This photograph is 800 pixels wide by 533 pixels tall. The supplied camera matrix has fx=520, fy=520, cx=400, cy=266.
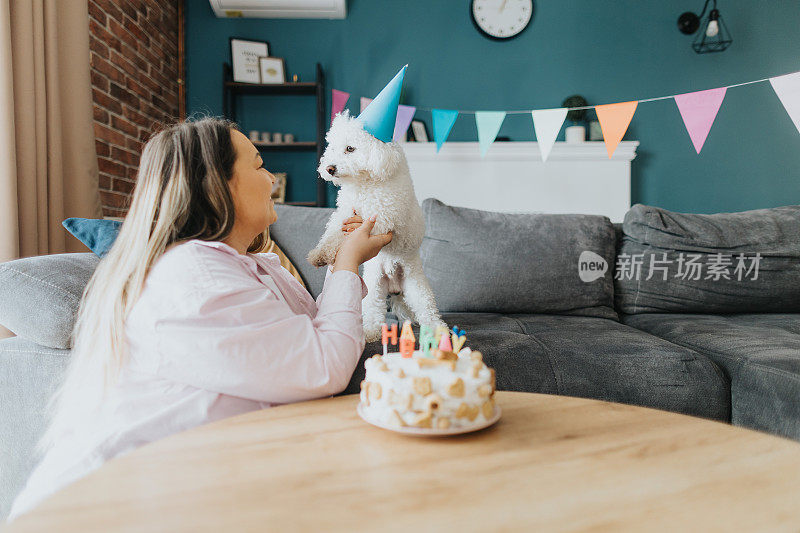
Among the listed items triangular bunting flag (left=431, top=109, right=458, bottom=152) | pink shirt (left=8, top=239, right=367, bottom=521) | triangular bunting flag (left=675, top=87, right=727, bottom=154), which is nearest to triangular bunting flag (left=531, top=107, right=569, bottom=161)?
triangular bunting flag (left=431, top=109, right=458, bottom=152)

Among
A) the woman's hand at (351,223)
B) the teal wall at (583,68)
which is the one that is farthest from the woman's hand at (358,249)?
the teal wall at (583,68)

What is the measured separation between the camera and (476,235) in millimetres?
2053

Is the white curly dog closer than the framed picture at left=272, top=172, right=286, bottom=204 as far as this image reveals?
Yes

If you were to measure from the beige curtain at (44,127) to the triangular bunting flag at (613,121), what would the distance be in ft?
7.83

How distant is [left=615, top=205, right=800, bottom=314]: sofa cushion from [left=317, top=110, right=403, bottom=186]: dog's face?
4.13 ft

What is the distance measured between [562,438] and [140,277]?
25.7 inches

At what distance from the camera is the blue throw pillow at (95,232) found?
1.31 m

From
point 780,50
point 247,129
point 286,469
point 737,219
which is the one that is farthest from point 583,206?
point 286,469

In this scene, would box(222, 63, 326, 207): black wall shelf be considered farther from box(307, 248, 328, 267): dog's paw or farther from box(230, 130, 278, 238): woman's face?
box(230, 130, 278, 238): woman's face

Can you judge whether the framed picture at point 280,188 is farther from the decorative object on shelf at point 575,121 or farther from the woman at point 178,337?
the woman at point 178,337

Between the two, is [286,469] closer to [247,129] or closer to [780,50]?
[247,129]

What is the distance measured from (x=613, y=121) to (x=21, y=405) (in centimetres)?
263

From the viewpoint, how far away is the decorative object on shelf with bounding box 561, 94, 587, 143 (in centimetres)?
355

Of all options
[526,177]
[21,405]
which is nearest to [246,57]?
[526,177]
